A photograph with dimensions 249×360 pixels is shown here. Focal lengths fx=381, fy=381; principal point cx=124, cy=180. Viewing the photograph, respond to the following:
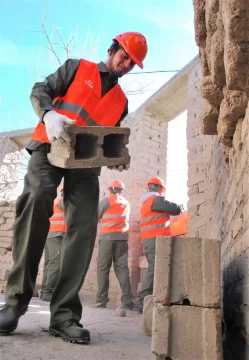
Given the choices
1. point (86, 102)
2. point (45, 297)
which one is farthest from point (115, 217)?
point (86, 102)

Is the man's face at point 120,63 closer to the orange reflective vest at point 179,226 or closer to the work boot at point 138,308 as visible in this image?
the work boot at point 138,308

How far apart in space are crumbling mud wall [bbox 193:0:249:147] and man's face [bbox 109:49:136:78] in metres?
0.48

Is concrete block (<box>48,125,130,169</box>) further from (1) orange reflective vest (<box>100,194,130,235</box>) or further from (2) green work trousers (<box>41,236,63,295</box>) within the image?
(1) orange reflective vest (<box>100,194,130,235</box>)

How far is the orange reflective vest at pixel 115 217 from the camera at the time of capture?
5.70 meters

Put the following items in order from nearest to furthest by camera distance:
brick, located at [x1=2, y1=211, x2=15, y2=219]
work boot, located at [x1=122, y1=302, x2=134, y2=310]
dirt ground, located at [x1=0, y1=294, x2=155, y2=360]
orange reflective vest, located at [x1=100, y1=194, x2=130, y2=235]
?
dirt ground, located at [x1=0, y1=294, x2=155, y2=360]
work boot, located at [x1=122, y1=302, x2=134, y2=310]
orange reflective vest, located at [x1=100, y1=194, x2=130, y2=235]
brick, located at [x1=2, y1=211, x2=15, y2=219]

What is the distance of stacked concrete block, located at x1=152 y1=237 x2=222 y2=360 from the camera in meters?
1.60

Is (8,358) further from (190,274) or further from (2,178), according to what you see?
(2,178)

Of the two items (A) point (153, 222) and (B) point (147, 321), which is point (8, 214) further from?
(B) point (147, 321)

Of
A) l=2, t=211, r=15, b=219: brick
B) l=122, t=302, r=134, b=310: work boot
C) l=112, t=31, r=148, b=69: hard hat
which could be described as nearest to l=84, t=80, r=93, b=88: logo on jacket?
l=112, t=31, r=148, b=69: hard hat

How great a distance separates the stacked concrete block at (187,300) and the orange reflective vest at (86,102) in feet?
3.31

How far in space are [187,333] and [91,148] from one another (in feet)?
3.75

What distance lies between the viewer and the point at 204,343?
62.4 inches

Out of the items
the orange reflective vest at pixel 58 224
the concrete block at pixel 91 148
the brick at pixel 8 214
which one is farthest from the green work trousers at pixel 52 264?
the concrete block at pixel 91 148

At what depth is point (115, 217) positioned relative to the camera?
5.74 meters
